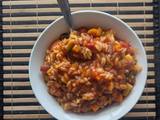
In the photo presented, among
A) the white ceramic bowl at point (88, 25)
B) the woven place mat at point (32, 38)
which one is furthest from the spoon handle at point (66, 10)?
the woven place mat at point (32, 38)

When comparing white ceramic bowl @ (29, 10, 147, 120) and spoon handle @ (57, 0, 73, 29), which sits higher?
spoon handle @ (57, 0, 73, 29)

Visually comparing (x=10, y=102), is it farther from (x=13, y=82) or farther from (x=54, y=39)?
(x=54, y=39)

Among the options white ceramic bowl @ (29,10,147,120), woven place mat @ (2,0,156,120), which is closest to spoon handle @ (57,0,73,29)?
white ceramic bowl @ (29,10,147,120)

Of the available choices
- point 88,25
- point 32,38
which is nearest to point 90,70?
point 88,25

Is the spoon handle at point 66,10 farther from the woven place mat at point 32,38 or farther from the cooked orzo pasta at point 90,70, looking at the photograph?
the woven place mat at point 32,38

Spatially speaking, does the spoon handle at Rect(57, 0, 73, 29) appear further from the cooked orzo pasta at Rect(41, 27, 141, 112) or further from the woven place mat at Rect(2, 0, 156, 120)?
the woven place mat at Rect(2, 0, 156, 120)

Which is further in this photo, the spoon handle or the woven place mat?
the woven place mat

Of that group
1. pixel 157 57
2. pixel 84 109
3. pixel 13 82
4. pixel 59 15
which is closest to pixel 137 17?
pixel 157 57
